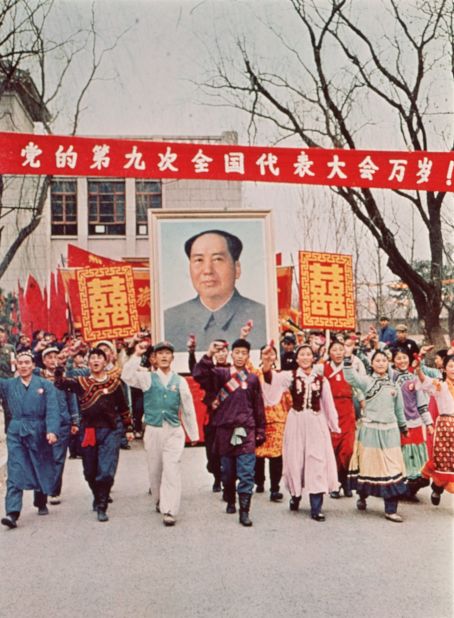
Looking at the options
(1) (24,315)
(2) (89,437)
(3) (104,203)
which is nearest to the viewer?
(2) (89,437)

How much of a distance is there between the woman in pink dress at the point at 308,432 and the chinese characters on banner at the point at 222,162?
147 cm

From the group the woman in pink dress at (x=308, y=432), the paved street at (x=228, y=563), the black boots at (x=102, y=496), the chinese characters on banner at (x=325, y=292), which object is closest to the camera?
the paved street at (x=228, y=563)

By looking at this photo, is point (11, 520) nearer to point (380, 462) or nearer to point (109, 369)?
point (109, 369)

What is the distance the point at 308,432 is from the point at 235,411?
639 mm

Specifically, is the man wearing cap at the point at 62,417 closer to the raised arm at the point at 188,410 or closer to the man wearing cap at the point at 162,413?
the man wearing cap at the point at 162,413

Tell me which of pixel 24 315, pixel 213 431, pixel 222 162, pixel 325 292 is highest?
pixel 222 162

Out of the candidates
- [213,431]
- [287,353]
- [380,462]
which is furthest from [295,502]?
[287,353]

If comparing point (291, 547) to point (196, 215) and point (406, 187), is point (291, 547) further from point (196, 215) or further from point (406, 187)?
point (196, 215)

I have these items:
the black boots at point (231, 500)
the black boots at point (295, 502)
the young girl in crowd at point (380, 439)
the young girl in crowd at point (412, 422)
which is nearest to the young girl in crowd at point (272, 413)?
the black boots at point (295, 502)

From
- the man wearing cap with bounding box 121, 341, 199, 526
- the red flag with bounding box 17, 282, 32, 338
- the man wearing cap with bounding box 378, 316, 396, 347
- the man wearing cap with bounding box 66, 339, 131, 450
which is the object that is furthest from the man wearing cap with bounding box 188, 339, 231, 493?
the man wearing cap with bounding box 378, 316, 396, 347

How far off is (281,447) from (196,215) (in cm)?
320

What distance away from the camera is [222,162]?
562 cm

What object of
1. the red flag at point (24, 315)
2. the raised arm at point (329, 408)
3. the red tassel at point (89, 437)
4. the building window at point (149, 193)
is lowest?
the red tassel at point (89, 437)

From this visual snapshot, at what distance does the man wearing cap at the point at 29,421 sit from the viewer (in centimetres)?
565
